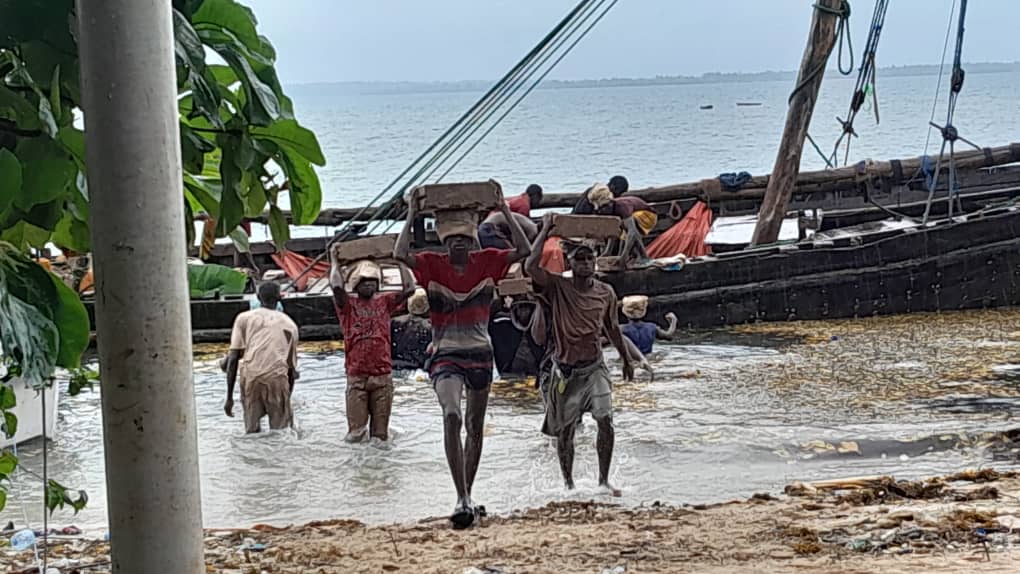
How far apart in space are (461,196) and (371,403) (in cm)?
321

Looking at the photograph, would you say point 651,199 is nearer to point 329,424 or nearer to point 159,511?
point 329,424

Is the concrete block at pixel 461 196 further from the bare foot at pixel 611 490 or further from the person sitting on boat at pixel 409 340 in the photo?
the person sitting on boat at pixel 409 340

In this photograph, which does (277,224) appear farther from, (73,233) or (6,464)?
(6,464)

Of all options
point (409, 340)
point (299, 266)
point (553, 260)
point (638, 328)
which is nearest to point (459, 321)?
point (553, 260)

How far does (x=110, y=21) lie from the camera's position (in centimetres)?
228

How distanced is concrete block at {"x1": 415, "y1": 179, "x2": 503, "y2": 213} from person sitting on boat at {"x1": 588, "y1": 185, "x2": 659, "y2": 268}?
231 inches

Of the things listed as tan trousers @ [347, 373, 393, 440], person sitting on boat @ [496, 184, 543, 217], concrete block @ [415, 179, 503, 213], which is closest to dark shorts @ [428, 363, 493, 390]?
concrete block @ [415, 179, 503, 213]

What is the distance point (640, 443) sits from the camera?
10.2 m

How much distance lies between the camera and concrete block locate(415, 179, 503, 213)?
746cm

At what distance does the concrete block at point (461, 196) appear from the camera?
7.46 meters

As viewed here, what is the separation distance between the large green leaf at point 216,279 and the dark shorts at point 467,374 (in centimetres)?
966

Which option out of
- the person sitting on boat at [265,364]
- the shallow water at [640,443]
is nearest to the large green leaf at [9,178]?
the shallow water at [640,443]

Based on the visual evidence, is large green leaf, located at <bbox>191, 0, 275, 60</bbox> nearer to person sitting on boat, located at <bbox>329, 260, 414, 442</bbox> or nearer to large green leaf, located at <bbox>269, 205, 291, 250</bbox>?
large green leaf, located at <bbox>269, 205, 291, 250</bbox>

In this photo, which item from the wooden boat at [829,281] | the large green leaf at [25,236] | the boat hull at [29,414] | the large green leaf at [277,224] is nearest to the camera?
the large green leaf at [277,224]
